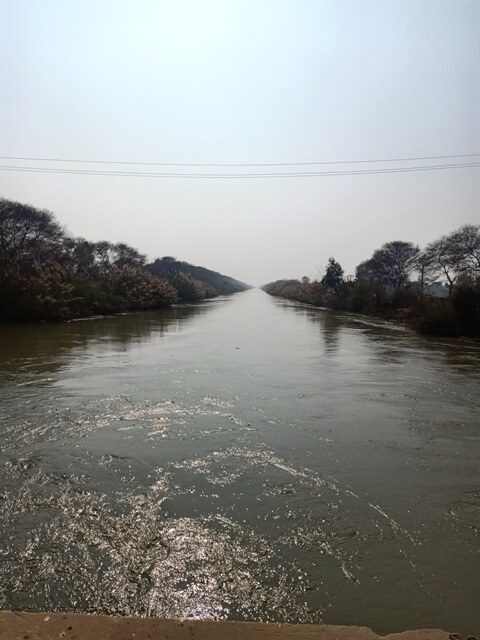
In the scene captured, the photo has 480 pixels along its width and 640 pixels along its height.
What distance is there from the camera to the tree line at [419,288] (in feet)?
78.2

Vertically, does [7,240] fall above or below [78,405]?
above

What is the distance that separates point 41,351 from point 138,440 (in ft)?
34.3

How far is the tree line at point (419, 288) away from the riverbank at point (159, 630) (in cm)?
2319

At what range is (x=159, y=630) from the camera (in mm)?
2809

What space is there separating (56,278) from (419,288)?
33147 millimetres

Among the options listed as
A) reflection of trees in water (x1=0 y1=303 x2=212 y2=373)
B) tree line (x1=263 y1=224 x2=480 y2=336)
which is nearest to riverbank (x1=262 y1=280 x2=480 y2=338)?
tree line (x1=263 y1=224 x2=480 y2=336)

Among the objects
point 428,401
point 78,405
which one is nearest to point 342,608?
point 78,405

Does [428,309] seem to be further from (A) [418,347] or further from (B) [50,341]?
(B) [50,341]

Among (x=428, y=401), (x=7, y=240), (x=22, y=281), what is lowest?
(x=428, y=401)

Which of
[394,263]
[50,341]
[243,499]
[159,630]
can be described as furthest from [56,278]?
[394,263]

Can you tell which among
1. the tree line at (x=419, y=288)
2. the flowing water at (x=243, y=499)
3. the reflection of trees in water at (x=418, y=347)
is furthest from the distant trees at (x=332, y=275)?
the flowing water at (x=243, y=499)

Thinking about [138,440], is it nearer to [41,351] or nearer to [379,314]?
[41,351]

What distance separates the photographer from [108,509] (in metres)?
4.66

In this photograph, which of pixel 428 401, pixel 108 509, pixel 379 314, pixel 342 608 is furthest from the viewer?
pixel 379 314
